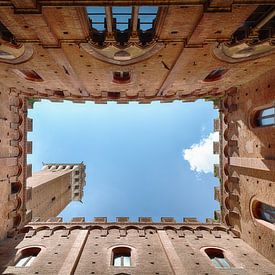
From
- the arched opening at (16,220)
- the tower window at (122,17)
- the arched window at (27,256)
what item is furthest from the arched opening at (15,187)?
the tower window at (122,17)

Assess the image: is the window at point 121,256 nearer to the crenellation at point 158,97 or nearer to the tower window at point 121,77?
the crenellation at point 158,97

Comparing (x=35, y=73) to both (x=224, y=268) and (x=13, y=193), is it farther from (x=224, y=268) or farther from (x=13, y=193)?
(x=224, y=268)

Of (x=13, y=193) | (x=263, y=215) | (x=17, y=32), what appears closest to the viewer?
(x=17, y=32)

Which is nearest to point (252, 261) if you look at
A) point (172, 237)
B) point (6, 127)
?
point (172, 237)

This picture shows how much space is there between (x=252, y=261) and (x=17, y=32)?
49.4ft

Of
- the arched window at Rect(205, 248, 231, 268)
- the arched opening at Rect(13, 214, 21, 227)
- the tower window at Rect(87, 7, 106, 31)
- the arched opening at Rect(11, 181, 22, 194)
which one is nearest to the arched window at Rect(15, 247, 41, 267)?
the arched opening at Rect(13, 214, 21, 227)

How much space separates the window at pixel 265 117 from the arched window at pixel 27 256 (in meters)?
14.3

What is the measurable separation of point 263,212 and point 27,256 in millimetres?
13221

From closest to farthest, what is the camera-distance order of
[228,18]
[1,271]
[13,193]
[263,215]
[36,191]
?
[228,18]
[1,271]
[263,215]
[13,193]
[36,191]

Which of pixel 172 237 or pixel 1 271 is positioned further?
pixel 172 237

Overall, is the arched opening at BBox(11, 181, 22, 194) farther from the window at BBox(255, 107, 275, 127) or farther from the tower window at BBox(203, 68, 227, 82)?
the window at BBox(255, 107, 275, 127)

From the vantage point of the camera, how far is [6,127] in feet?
50.1

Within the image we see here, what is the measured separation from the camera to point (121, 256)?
13.2 m

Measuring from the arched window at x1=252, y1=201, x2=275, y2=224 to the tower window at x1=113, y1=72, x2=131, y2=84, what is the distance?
34.5 ft
